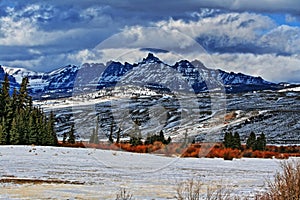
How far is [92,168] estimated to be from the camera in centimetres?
3806

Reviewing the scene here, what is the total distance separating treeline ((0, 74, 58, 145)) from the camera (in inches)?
2810

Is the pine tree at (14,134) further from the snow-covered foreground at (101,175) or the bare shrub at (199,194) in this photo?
the bare shrub at (199,194)

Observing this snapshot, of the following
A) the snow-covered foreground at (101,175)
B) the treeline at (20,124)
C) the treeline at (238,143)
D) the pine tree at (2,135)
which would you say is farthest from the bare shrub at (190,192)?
the treeline at (238,143)

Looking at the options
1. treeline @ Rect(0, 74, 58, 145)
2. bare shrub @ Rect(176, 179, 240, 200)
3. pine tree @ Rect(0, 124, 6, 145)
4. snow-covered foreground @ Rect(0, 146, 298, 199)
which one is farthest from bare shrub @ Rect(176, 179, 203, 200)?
treeline @ Rect(0, 74, 58, 145)

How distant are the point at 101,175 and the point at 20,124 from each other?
40.9 m

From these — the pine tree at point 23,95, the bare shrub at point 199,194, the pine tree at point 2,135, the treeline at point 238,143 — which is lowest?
the bare shrub at point 199,194

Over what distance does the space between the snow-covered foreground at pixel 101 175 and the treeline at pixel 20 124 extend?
23445 millimetres

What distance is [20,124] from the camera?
237 feet

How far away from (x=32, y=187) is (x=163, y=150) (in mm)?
28328

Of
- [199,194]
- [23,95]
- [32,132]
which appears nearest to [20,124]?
[32,132]

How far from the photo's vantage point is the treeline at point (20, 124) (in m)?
71.4

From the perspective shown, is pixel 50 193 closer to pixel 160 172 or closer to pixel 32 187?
pixel 32 187

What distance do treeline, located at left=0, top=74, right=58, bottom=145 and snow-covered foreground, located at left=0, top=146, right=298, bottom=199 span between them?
76.9ft

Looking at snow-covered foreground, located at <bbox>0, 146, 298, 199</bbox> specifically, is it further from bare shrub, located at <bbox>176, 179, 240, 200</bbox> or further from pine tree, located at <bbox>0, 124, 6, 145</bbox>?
pine tree, located at <bbox>0, 124, 6, 145</bbox>
